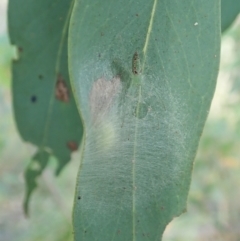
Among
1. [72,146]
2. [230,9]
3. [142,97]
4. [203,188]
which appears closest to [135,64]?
[142,97]

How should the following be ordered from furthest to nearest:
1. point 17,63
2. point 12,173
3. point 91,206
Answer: point 12,173 → point 17,63 → point 91,206

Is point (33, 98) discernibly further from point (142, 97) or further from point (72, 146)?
point (142, 97)

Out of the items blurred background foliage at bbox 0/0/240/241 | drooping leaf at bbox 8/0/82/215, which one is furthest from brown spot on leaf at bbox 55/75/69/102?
blurred background foliage at bbox 0/0/240/241

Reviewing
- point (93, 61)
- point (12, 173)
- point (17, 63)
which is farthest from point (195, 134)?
point (12, 173)

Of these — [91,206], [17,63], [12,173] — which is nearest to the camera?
[91,206]

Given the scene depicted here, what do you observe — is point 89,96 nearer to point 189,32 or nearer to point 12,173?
point 189,32

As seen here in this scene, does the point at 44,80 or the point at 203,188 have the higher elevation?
the point at 203,188

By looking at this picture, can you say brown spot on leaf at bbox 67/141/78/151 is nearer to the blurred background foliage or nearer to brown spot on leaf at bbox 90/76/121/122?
brown spot on leaf at bbox 90/76/121/122

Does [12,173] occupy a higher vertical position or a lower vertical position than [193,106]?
higher
